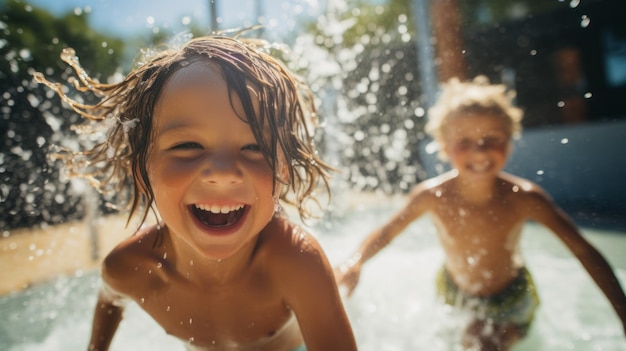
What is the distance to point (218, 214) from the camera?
1369 millimetres

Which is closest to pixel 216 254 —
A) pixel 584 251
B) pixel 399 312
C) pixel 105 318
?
pixel 105 318

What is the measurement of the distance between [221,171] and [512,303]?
195cm

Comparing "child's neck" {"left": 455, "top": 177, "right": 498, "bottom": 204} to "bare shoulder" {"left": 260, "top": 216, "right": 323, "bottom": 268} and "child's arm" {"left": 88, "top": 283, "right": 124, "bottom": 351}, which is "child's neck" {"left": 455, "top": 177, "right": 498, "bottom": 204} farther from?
"child's arm" {"left": 88, "top": 283, "right": 124, "bottom": 351}

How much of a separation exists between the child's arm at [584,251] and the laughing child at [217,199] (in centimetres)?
113

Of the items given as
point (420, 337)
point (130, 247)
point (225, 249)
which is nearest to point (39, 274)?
point (130, 247)

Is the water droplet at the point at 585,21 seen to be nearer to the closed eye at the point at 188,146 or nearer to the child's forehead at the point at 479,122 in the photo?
the child's forehead at the point at 479,122

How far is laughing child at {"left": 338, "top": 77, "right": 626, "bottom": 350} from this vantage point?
249 centimetres

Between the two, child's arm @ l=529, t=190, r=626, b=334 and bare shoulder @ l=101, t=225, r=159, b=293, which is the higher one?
bare shoulder @ l=101, t=225, r=159, b=293

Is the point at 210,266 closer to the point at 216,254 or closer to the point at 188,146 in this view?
the point at 216,254

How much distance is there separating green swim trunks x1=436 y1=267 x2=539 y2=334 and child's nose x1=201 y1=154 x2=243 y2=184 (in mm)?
1885

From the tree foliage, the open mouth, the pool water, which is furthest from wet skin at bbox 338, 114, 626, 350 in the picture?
the tree foliage

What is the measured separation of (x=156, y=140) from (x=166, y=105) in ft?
0.33

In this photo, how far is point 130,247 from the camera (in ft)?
5.64

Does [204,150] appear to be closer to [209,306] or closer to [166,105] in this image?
[166,105]
